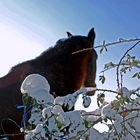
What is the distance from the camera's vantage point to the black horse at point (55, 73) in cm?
604

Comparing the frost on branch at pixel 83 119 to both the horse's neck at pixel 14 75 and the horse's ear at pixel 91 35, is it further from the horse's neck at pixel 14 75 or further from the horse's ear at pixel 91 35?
the horse's ear at pixel 91 35

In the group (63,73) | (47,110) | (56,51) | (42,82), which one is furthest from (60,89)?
(47,110)

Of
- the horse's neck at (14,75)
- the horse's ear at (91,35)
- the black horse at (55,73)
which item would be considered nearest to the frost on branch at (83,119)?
the black horse at (55,73)

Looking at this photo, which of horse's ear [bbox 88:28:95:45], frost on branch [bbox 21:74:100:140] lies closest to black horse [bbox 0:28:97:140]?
horse's ear [bbox 88:28:95:45]

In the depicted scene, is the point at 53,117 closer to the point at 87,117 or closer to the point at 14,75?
the point at 87,117

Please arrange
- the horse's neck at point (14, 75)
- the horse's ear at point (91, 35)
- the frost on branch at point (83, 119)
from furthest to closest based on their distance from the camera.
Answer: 1. the horse's ear at point (91, 35)
2. the horse's neck at point (14, 75)
3. the frost on branch at point (83, 119)

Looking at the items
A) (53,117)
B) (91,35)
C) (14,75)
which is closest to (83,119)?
(53,117)

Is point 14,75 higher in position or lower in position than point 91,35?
lower

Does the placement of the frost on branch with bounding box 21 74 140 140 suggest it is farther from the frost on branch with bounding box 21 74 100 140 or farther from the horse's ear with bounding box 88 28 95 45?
the horse's ear with bounding box 88 28 95 45

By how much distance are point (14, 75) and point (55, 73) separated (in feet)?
2.42

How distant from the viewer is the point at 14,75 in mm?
6270

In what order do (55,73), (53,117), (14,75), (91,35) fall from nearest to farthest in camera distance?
(53,117), (14,75), (55,73), (91,35)

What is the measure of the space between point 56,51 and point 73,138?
4.63 meters

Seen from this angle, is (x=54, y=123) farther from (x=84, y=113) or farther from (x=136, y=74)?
(x=136, y=74)
